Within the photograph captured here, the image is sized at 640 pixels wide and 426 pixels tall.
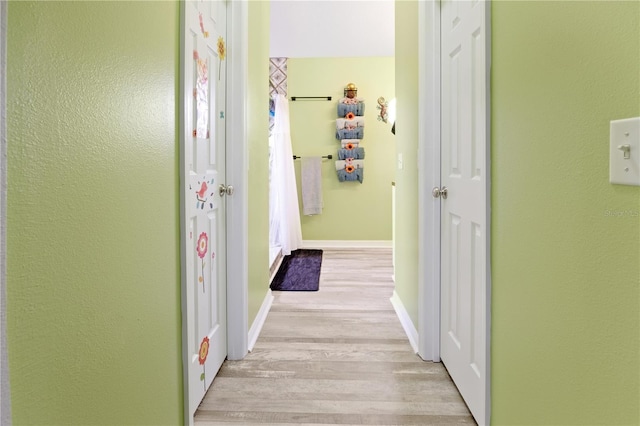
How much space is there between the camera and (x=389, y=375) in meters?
2.02

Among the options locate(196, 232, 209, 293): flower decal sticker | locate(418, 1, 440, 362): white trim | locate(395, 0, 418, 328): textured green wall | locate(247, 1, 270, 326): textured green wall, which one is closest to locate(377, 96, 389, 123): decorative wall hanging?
locate(395, 0, 418, 328): textured green wall

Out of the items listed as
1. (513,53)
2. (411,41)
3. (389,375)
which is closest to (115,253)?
(513,53)

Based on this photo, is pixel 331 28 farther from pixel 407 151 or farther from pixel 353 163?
pixel 407 151

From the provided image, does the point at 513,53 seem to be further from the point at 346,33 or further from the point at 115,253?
the point at 346,33

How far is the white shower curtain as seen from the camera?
5.11m

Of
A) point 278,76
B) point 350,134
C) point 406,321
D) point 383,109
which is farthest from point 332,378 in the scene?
point 278,76

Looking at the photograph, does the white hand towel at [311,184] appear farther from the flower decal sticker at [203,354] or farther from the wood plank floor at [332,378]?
the flower decal sticker at [203,354]

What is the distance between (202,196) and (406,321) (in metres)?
1.48

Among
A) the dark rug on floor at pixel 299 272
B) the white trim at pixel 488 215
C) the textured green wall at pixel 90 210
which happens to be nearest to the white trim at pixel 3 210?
the textured green wall at pixel 90 210

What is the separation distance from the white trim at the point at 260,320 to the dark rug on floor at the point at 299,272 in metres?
0.39

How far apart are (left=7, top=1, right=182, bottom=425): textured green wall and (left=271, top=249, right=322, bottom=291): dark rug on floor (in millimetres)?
2335

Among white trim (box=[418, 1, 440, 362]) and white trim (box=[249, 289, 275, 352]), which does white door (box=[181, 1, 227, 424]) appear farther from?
white trim (box=[418, 1, 440, 362])

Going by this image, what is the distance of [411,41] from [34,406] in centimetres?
234

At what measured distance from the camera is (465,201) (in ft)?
5.50
